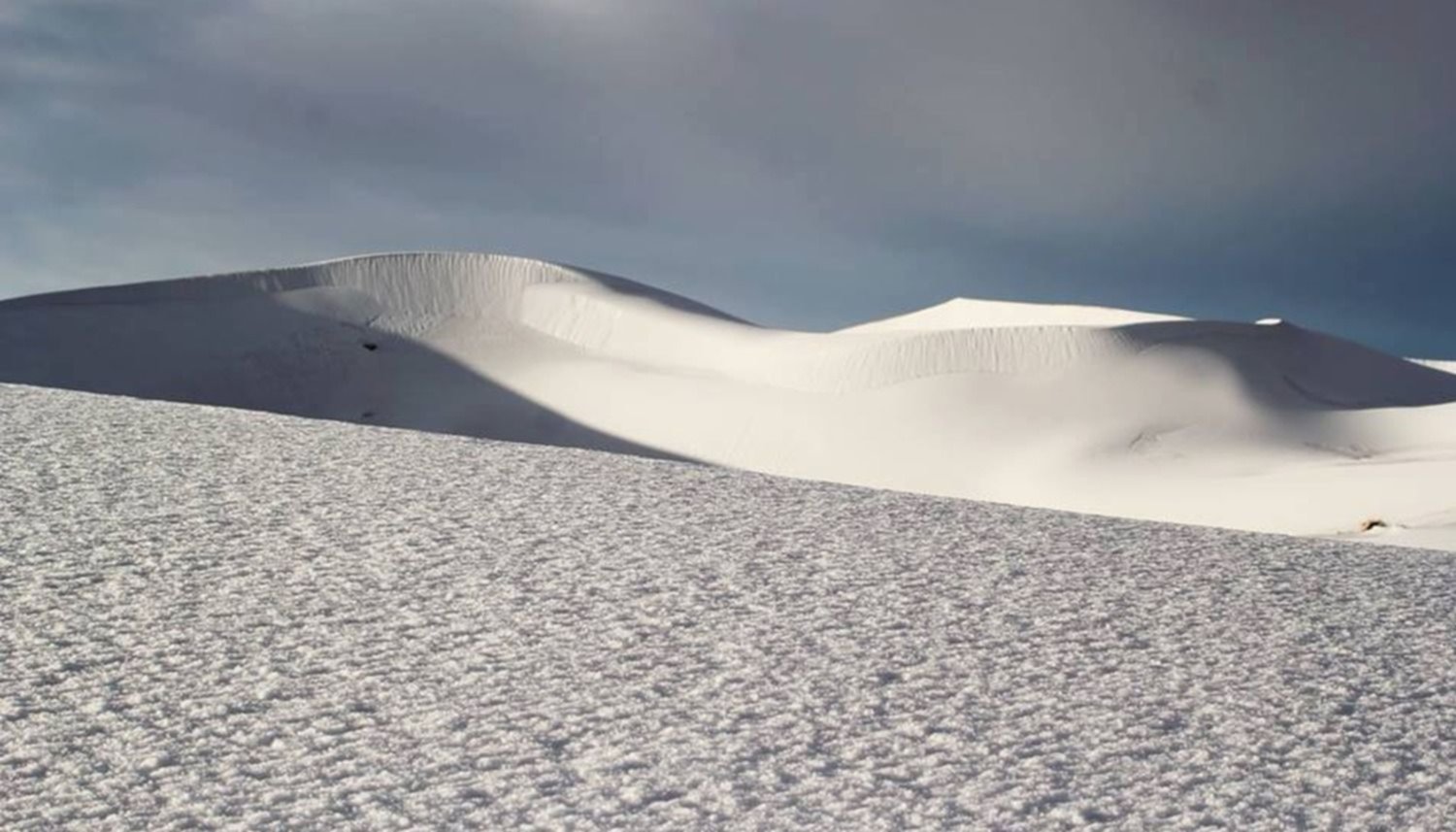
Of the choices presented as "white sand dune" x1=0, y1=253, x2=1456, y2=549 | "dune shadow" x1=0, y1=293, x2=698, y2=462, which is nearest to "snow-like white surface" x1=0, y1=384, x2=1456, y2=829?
"white sand dune" x1=0, y1=253, x2=1456, y2=549

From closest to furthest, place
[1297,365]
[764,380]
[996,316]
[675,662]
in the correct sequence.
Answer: [675,662]
[1297,365]
[764,380]
[996,316]

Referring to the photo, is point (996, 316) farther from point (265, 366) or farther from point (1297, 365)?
point (265, 366)

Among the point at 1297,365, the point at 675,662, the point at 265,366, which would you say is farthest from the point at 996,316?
the point at 675,662

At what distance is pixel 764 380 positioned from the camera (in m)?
12.4

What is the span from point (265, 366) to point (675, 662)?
11.8 m

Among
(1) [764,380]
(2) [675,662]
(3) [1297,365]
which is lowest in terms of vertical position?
(2) [675,662]

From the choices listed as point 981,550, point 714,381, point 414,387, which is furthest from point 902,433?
point 981,550

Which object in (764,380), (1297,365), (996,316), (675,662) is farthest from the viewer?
(996,316)

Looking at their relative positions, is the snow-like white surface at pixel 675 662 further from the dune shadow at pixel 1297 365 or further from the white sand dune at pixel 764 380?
the dune shadow at pixel 1297 365

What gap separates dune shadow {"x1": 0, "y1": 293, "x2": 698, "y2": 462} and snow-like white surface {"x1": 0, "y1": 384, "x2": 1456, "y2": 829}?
29.4ft

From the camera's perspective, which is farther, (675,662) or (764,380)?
(764,380)

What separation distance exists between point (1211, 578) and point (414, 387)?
10.9 metres

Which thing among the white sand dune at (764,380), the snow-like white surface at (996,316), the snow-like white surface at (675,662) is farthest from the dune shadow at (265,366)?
the snow-like white surface at (675,662)

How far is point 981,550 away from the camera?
219cm
